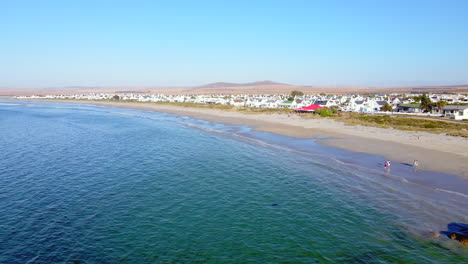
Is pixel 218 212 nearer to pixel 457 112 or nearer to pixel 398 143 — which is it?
pixel 398 143

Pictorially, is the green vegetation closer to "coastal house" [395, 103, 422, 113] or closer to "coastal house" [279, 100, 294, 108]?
"coastal house" [395, 103, 422, 113]

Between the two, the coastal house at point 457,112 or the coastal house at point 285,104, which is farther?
the coastal house at point 285,104

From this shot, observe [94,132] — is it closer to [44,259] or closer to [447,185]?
[44,259]

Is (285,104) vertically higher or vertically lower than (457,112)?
higher

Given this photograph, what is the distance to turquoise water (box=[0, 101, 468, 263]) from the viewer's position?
12984mm

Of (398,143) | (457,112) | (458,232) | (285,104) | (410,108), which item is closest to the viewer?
(458,232)

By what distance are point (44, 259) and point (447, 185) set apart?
2327 cm

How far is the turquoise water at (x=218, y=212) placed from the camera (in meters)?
13.0

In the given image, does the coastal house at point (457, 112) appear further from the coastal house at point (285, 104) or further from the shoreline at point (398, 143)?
the coastal house at point (285, 104)

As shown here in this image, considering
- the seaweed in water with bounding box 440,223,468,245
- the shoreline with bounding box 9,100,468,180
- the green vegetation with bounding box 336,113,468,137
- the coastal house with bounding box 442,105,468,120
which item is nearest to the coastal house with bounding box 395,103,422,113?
the coastal house with bounding box 442,105,468,120

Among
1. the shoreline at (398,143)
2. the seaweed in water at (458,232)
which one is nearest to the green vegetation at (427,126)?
the shoreline at (398,143)

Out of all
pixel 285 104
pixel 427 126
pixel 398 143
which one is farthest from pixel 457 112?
pixel 285 104

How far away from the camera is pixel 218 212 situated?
17.0 m

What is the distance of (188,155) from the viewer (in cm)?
3128
